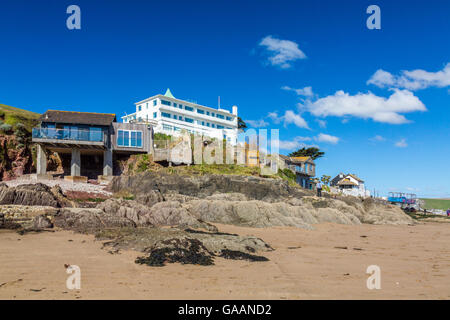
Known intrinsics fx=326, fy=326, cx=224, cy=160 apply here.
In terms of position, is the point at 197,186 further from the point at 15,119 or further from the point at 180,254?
the point at 15,119

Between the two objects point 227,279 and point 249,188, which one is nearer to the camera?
point 227,279

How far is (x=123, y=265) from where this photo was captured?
8.34 meters

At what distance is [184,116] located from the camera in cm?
5719

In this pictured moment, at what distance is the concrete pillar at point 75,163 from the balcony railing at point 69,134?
1.89m

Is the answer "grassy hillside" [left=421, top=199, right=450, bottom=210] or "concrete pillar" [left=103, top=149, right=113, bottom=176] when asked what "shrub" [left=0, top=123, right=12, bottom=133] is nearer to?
"concrete pillar" [left=103, top=149, right=113, bottom=176]

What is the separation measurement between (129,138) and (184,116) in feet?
70.5

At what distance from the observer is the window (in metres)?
36.3

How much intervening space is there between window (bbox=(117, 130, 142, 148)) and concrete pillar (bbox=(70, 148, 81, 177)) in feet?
14.4

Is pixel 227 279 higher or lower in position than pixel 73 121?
lower

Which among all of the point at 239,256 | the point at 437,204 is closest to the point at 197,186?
the point at 239,256

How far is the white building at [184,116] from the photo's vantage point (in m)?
53.7
